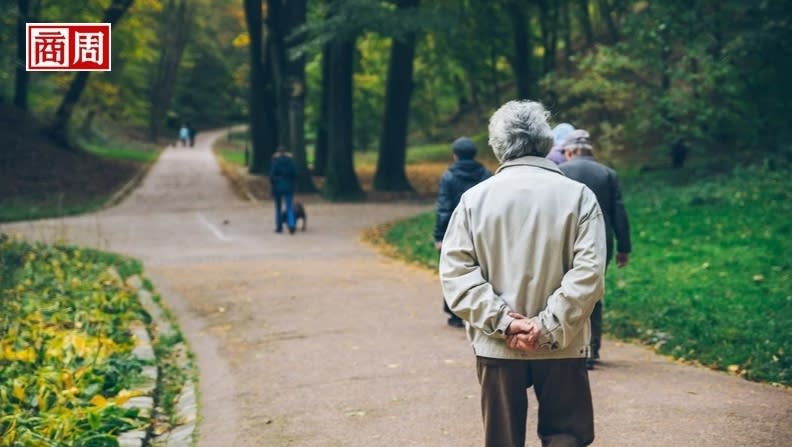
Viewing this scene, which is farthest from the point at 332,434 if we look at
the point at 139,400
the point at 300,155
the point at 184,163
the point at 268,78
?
the point at 184,163

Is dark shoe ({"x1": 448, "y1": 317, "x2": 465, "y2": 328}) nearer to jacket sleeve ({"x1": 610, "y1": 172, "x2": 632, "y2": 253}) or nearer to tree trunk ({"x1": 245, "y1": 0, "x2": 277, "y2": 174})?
jacket sleeve ({"x1": 610, "y1": 172, "x2": 632, "y2": 253})

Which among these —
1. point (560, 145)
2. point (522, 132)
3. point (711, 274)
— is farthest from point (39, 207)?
point (522, 132)

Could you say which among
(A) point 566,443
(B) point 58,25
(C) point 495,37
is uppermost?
(C) point 495,37

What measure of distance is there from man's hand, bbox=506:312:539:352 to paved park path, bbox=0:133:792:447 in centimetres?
215

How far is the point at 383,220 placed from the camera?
943 inches

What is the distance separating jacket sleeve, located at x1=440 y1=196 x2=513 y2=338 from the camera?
4320mm

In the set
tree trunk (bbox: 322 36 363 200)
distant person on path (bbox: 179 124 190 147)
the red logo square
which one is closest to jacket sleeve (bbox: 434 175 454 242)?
the red logo square

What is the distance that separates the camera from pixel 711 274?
12133 mm

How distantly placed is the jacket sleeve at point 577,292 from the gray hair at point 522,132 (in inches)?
14.2

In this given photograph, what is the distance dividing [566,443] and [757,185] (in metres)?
15.3

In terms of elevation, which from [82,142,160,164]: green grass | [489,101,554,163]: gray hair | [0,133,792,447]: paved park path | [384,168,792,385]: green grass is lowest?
[0,133,792,447]: paved park path

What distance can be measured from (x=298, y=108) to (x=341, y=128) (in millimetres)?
1946

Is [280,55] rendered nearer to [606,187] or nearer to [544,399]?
[606,187]

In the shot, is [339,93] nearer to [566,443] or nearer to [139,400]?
[139,400]
